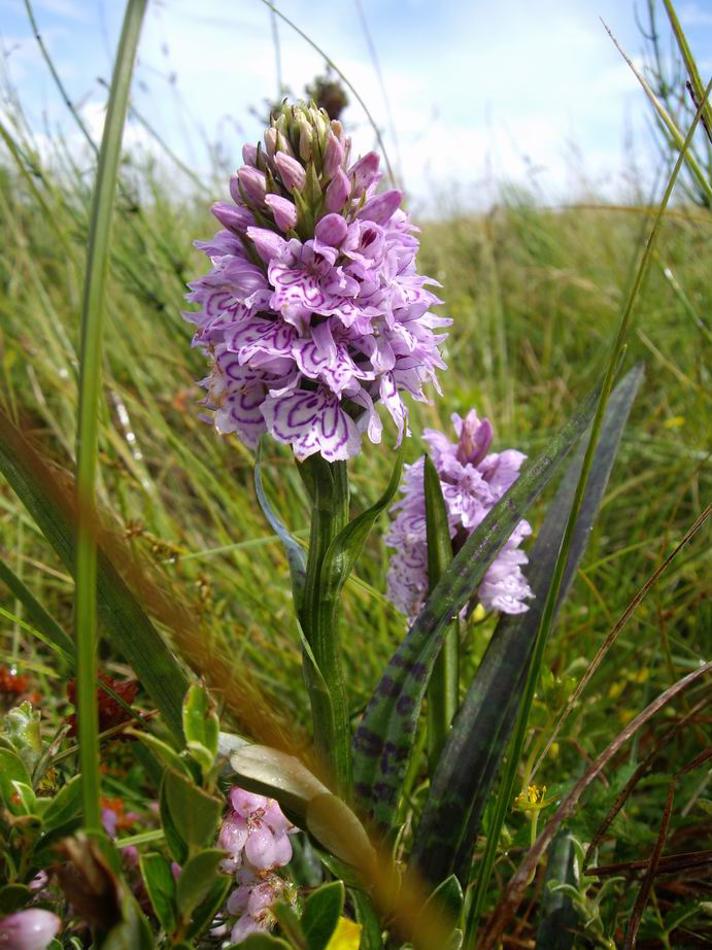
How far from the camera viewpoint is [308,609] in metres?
0.83

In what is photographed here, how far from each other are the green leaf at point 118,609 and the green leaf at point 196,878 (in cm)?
22

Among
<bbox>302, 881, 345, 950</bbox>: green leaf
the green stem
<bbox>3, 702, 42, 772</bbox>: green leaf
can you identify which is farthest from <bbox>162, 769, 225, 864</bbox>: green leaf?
the green stem

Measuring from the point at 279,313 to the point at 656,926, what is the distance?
84cm

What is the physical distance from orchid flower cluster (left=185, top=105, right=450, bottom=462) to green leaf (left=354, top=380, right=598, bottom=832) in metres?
0.16

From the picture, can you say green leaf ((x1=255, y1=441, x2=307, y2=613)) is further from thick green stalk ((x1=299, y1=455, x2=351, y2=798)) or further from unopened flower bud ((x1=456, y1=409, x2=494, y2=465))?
unopened flower bud ((x1=456, y1=409, x2=494, y2=465))

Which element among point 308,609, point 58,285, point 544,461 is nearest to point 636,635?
point 544,461

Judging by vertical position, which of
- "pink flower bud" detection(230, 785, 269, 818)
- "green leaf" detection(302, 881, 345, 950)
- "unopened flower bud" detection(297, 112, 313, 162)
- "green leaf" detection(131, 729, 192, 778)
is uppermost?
"unopened flower bud" detection(297, 112, 313, 162)

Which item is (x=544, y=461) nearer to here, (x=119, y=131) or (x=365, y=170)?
(x=365, y=170)

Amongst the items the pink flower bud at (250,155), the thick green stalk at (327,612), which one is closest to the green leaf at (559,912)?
the thick green stalk at (327,612)

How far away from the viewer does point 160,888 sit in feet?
1.83

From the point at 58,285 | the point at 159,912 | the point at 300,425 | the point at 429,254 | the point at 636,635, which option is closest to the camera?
the point at 159,912

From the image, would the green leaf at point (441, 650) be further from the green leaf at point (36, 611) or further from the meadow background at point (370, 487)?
the green leaf at point (36, 611)

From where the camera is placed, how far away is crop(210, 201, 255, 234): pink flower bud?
80 centimetres

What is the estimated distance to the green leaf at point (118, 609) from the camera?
692mm
